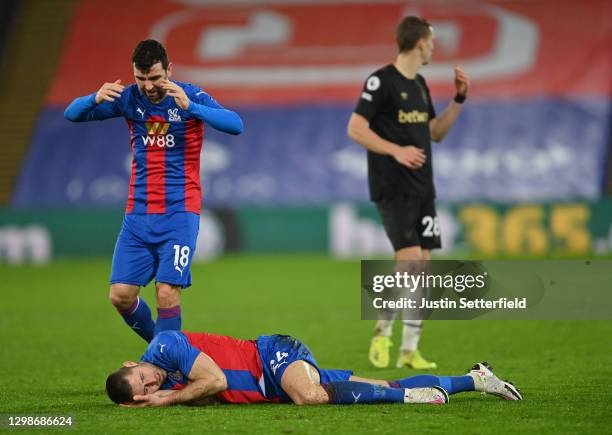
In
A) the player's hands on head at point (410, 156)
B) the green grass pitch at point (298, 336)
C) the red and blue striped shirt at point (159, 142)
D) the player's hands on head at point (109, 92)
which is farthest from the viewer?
the player's hands on head at point (410, 156)

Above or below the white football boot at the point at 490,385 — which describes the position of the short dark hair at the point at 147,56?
above

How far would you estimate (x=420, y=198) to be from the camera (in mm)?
8219

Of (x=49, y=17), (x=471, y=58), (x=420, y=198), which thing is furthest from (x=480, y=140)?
(x=420, y=198)

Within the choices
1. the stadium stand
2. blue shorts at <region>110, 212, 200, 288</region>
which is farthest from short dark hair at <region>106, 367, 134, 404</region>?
the stadium stand

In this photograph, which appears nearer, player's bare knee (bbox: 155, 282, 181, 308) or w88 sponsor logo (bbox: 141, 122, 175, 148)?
player's bare knee (bbox: 155, 282, 181, 308)

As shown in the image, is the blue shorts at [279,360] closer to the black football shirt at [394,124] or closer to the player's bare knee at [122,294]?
the player's bare knee at [122,294]

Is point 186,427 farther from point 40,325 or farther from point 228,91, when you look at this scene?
point 228,91

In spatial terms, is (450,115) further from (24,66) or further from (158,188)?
(24,66)

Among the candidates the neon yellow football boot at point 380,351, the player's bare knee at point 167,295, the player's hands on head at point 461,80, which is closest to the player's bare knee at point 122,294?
the player's bare knee at point 167,295

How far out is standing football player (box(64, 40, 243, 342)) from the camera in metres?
7.09

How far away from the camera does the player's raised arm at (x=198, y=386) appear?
6.12 metres

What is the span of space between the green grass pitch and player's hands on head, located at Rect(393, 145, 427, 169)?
1440 mm

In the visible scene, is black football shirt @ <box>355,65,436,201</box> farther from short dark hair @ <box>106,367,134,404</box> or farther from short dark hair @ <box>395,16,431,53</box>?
short dark hair @ <box>106,367,134,404</box>

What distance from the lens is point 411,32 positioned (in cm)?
804
